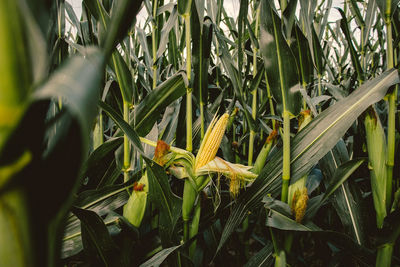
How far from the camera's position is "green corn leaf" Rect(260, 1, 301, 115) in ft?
2.69

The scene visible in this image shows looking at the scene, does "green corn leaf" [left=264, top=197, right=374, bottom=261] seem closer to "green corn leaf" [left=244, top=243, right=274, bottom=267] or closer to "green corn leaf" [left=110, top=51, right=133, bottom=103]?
"green corn leaf" [left=244, top=243, right=274, bottom=267]

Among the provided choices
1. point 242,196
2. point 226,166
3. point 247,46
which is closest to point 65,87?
point 226,166

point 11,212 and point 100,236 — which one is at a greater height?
point 11,212

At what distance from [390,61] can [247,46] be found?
73cm

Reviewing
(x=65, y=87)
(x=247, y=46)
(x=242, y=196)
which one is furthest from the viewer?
(x=247, y=46)

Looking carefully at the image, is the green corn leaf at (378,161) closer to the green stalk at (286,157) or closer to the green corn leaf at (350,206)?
the green corn leaf at (350,206)

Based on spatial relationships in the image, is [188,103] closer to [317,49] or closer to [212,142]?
[212,142]

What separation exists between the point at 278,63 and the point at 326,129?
9.1 inches

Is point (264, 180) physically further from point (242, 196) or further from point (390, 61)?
point (390, 61)

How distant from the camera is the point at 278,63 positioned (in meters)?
0.84

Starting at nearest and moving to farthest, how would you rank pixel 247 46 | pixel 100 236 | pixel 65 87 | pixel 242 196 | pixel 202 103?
pixel 65 87 < pixel 100 236 < pixel 242 196 < pixel 202 103 < pixel 247 46

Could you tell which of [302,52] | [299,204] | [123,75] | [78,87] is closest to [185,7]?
[123,75]

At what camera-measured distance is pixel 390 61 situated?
88cm

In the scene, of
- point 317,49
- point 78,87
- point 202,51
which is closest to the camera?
point 78,87
